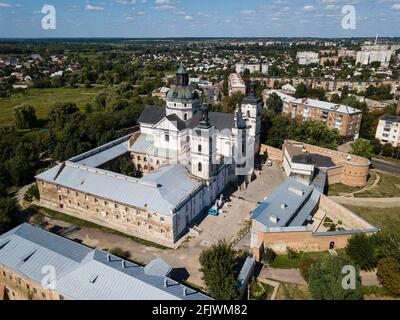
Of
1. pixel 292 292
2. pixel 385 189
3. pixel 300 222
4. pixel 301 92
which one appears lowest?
pixel 292 292

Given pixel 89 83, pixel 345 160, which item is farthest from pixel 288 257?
pixel 89 83

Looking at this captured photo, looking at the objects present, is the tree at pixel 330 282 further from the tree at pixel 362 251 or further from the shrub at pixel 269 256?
the shrub at pixel 269 256

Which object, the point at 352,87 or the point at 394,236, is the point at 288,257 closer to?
the point at 394,236

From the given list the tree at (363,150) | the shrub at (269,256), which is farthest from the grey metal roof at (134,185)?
the tree at (363,150)

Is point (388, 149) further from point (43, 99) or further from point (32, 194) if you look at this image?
point (43, 99)

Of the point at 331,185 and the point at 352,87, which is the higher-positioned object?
the point at 352,87

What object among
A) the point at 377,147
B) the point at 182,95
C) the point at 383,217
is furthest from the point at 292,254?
the point at 377,147
